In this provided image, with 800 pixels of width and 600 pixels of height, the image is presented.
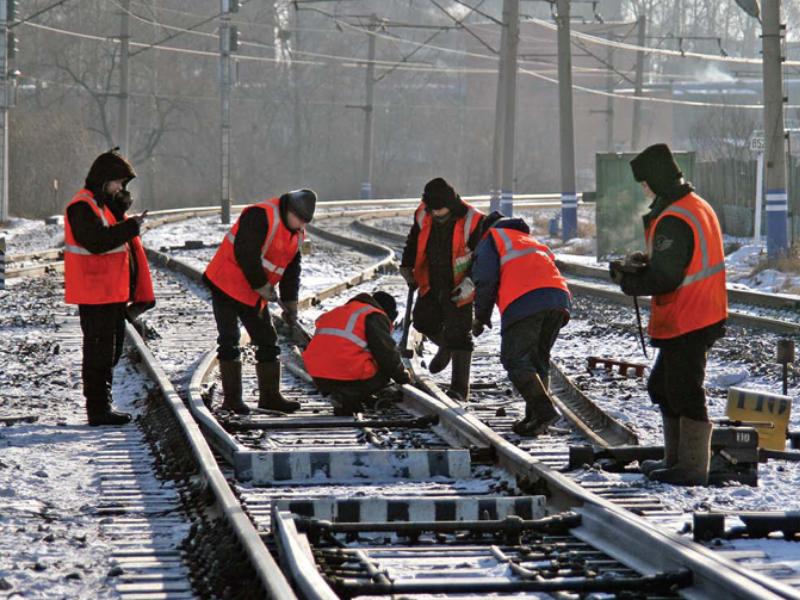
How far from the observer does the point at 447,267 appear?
1094cm

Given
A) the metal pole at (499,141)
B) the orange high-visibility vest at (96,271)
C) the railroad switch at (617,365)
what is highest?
the metal pole at (499,141)

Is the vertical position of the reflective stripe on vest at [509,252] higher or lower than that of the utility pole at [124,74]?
lower

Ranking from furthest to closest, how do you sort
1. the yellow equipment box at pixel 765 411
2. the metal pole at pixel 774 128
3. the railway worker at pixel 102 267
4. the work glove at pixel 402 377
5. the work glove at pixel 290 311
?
the metal pole at pixel 774 128
the work glove at pixel 290 311
the work glove at pixel 402 377
the railway worker at pixel 102 267
the yellow equipment box at pixel 765 411

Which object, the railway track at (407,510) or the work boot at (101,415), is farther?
the work boot at (101,415)

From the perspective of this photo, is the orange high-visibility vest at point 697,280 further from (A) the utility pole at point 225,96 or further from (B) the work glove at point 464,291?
(A) the utility pole at point 225,96

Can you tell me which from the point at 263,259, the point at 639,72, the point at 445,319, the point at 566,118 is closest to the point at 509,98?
the point at 566,118

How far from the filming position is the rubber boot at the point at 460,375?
36.0ft

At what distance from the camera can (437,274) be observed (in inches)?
434

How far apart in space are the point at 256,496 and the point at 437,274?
3758mm

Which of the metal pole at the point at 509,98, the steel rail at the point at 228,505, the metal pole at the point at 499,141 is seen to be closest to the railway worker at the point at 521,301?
the steel rail at the point at 228,505

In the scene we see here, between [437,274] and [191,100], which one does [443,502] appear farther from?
[191,100]

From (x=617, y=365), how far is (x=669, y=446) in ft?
16.2

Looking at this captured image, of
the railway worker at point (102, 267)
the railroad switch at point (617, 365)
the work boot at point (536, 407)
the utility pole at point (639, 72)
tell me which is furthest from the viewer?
the utility pole at point (639, 72)

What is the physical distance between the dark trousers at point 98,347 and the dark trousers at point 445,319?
7.30 feet
